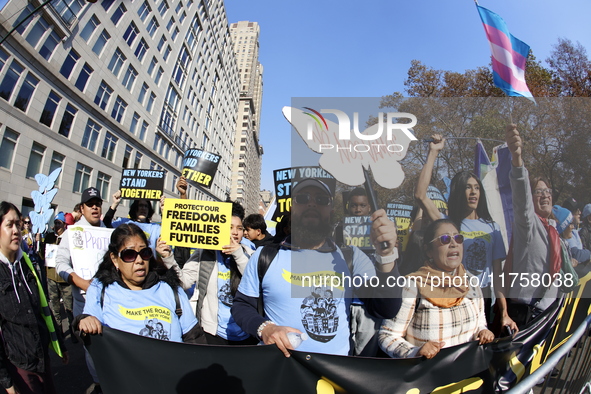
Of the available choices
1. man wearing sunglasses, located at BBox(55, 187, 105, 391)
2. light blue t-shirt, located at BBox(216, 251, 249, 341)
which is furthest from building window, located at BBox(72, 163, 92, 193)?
light blue t-shirt, located at BBox(216, 251, 249, 341)

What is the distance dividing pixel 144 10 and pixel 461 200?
32469mm

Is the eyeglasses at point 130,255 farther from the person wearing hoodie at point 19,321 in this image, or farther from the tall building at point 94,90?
the tall building at point 94,90

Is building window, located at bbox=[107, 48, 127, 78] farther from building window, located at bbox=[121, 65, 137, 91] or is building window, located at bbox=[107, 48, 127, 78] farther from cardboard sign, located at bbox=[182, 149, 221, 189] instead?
cardboard sign, located at bbox=[182, 149, 221, 189]

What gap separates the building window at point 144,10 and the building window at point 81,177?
43.8ft

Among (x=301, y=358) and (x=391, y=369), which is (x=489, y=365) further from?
(x=301, y=358)

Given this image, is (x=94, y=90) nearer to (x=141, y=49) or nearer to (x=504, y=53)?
(x=141, y=49)

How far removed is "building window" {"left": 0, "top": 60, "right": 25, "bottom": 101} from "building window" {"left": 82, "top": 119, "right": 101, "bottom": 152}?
567 cm

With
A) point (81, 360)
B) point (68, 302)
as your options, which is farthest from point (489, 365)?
point (68, 302)

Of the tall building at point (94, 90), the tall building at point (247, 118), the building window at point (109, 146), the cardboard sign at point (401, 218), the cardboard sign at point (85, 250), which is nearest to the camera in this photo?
the cardboard sign at point (401, 218)

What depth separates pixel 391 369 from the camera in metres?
1.90

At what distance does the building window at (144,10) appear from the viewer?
88.0 feet

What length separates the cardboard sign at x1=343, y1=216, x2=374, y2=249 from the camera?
194 cm

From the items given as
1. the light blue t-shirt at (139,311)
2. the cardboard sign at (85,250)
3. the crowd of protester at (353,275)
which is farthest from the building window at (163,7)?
the light blue t-shirt at (139,311)

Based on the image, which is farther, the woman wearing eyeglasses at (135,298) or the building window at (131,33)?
the building window at (131,33)
